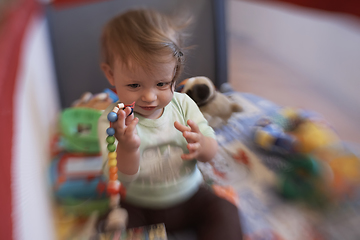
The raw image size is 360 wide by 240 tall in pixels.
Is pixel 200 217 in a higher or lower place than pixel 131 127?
lower

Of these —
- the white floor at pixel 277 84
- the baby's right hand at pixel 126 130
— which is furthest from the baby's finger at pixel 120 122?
the white floor at pixel 277 84

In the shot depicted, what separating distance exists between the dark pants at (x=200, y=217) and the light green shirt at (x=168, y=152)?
0.04 m

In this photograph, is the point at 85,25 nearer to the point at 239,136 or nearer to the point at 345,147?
the point at 239,136

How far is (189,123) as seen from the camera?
0.95ft

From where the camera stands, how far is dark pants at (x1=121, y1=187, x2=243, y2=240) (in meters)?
0.39

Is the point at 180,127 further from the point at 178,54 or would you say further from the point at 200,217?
the point at 200,217

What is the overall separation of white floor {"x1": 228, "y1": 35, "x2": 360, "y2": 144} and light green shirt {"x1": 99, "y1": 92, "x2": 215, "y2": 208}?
0.09 meters

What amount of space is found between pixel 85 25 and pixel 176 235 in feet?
1.06

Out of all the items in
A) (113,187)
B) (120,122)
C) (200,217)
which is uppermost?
(120,122)

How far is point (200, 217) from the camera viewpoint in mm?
422

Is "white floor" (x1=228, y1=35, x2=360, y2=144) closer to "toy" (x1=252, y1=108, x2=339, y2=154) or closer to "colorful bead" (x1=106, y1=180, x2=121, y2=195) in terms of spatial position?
"toy" (x1=252, y1=108, x2=339, y2=154)

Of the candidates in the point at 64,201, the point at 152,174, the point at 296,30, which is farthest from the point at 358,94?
the point at 64,201

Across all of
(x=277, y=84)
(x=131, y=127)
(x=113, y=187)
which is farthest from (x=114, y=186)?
(x=277, y=84)

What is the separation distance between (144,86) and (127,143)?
6cm
